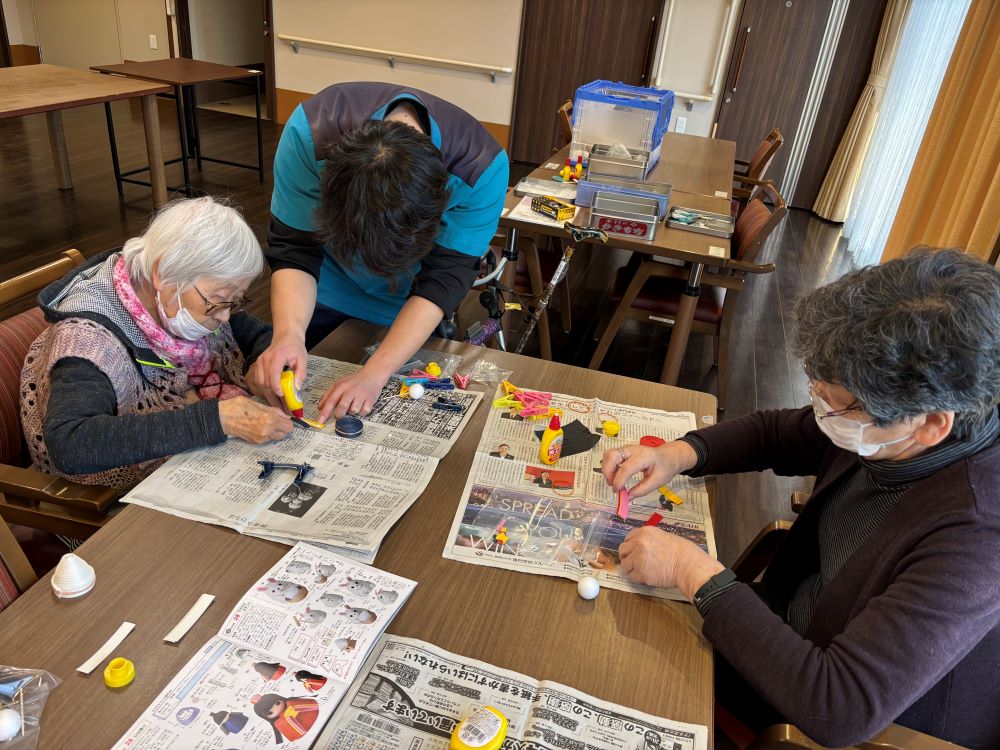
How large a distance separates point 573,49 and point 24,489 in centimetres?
595

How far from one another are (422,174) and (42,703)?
0.90m

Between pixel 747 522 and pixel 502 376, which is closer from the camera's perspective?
pixel 502 376

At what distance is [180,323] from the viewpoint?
134 centimetres

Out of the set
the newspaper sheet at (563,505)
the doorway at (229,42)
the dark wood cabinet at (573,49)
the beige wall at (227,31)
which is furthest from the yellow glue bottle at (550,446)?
the beige wall at (227,31)

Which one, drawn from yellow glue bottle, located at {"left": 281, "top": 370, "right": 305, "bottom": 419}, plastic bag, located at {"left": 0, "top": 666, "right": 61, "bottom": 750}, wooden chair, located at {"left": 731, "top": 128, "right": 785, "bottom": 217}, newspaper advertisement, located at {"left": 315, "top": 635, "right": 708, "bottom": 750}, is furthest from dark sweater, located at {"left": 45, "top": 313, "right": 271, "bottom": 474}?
wooden chair, located at {"left": 731, "top": 128, "right": 785, "bottom": 217}

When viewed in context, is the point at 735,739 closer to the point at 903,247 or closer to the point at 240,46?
the point at 903,247

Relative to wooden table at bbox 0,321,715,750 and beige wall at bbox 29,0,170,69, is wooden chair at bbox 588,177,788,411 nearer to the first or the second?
wooden table at bbox 0,321,715,750

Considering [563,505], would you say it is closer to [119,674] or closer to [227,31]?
[119,674]

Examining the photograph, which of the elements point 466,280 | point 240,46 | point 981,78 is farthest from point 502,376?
point 240,46

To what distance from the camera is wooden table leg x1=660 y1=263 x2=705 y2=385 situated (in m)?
2.65

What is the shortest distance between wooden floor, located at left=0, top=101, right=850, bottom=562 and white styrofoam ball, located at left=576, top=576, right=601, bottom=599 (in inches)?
50.8

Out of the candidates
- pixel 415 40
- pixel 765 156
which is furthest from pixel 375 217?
pixel 415 40

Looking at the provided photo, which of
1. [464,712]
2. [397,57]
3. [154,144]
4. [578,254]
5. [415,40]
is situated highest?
[415,40]

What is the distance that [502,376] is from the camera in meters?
1.57
